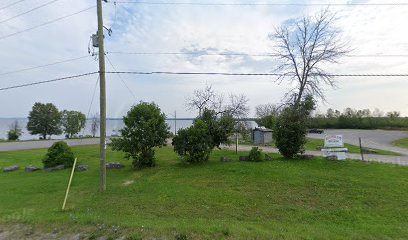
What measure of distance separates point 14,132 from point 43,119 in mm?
4283

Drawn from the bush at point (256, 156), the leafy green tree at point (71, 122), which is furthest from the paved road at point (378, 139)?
the leafy green tree at point (71, 122)

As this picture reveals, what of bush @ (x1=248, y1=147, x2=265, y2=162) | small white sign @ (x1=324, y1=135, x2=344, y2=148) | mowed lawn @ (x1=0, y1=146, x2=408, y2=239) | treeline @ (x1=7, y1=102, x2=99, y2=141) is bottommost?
mowed lawn @ (x1=0, y1=146, x2=408, y2=239)

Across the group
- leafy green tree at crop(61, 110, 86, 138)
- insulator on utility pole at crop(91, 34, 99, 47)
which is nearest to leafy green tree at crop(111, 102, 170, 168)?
insulator on utility pole at crop(91, 34, 99, 47)

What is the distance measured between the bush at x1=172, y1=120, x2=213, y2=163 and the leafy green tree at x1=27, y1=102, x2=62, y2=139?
35.2 meters

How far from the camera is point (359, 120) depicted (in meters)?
57.8

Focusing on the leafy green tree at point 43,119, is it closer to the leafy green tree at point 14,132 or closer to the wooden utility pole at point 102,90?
the leafy green tree at point 14,132

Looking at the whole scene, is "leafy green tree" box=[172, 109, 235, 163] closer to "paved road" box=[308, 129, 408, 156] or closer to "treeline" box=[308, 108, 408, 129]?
"paved road" box=[308, 129, 408, 156]

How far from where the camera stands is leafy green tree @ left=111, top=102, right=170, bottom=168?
13.5 meters

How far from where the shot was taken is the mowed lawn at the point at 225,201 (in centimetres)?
574

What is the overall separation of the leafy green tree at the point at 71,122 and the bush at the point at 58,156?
3255cm

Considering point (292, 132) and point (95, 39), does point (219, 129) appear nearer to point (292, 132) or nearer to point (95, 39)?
point (292, 132)

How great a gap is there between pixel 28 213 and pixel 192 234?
204 inches

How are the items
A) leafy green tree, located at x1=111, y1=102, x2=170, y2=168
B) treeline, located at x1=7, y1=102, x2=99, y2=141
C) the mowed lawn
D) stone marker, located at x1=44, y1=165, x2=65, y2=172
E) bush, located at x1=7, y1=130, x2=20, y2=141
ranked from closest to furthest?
the mowed lawn
leafy green tree, located at x1=111, y1=102, x2=170, y2=168
stone marker, located at x1=44, y1=165, x2=65, y2=172
bush, located at x1=7, y1=130, x2=20, y2=141
treeline, located at x1=7, y1=102, x2=99, y2=141

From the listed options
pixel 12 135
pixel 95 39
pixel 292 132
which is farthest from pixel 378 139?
pixel 12 135
